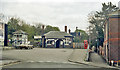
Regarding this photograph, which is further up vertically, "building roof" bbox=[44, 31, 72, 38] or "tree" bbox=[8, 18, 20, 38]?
"tree" bbox=[8, 18, 20, 38]

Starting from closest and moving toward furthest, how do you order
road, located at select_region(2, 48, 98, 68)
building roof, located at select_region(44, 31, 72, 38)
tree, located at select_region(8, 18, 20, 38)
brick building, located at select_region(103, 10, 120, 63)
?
road, located at select_region(2, 48, 98, 68)
brick building, located at select_region(103, 10, 120, 63)
building roof, located at select_region(44, 31, 72, 38)
tree, located at select_region(8, 18, 20, 38)

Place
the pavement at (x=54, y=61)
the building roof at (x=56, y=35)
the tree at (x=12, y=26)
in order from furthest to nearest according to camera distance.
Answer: the tree at (x=12, y=26) → the building roof at (x=56, y=35) → the pavement at (x=54, y=61)

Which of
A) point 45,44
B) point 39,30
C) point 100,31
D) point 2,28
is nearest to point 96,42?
point 100,31

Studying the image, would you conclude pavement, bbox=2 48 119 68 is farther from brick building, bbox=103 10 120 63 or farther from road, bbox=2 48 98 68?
brick building, bbox=103 10 120 63

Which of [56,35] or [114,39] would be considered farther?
[56,35]

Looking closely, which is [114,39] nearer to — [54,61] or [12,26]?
[54,61]

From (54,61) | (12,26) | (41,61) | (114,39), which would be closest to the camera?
(114,39)

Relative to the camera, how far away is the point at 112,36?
78.0 ft

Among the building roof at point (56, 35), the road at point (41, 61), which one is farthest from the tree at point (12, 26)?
the road at point (41, 61)

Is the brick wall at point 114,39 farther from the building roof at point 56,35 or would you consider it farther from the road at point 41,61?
the building roof at point 56,35

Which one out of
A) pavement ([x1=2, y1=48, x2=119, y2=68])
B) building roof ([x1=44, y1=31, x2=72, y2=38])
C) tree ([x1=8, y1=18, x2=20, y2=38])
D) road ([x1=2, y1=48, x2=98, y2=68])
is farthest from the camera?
tree ([x1=8, y1=18, x2=20, y2=38])

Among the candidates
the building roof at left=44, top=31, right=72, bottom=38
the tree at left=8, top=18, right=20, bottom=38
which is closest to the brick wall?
the building roof at left=44, top=31, right=72, bottom=38

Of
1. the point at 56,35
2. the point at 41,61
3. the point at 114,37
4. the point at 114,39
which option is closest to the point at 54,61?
the point at 41,61

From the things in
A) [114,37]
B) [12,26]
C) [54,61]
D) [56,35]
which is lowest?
[54,61]
